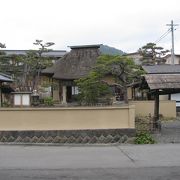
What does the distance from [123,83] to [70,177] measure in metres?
16.5

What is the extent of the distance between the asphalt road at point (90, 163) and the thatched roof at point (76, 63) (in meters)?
21.8

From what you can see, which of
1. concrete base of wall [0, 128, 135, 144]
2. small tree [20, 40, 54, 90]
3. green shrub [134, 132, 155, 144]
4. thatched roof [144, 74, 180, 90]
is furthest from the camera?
small tree [20, 40, 54, 90]

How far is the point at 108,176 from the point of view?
9.43 m

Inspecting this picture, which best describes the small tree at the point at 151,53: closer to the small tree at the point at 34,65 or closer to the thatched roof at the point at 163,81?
the small tree at the point at 34,65

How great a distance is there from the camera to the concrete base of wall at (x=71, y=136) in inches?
697

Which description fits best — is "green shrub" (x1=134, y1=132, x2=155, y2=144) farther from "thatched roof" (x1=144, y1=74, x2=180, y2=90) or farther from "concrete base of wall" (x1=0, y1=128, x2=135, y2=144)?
"thatched roof" (x1=144, y1=74, x2=180, y2=90)

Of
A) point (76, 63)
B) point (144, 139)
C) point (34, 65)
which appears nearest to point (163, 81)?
point (144, 139)

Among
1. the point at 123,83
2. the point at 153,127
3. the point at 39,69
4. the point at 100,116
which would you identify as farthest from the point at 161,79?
the point at 39,69

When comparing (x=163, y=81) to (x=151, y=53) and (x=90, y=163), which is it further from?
(x=151, y=53)

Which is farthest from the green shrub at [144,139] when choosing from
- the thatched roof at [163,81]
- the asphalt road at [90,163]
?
the thatched roof at [163,81]

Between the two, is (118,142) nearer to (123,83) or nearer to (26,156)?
(26,156)

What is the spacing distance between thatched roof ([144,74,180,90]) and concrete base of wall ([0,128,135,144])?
2582 mm

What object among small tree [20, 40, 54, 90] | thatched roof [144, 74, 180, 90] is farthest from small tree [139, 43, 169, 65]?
thatched roof [144, 74, 180, 90]

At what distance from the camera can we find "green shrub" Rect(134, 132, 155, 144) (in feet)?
56.7
